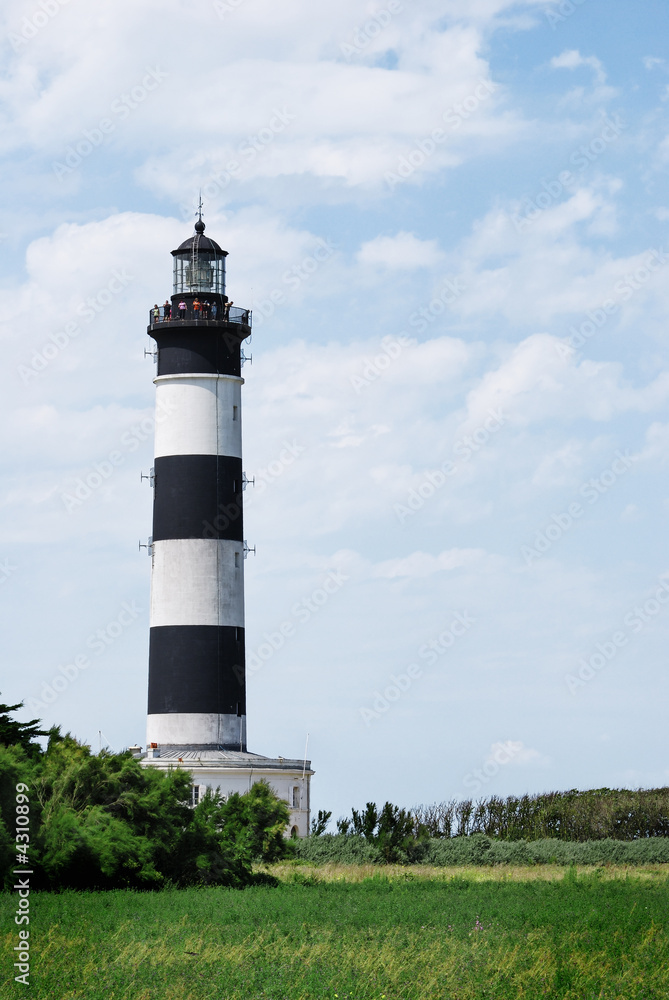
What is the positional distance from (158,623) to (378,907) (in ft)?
45.3

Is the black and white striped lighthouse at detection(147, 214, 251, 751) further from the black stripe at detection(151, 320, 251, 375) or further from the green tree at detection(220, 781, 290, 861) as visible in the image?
the green tree at detection(220, 781, 290, 861)

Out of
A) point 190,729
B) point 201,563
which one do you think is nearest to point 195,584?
point 201,563

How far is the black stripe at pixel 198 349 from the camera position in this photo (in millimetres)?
33562

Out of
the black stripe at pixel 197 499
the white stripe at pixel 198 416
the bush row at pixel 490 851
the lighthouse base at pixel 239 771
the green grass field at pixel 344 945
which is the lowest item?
the green grass field at pixel 344 945

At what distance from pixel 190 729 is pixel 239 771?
1640 mm

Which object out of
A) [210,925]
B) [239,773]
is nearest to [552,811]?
[239,773]

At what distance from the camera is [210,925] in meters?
17.4

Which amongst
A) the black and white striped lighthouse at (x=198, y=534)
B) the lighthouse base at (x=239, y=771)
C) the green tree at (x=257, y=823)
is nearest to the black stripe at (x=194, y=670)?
the black and white striped lighthouse at (x=198, y=534)

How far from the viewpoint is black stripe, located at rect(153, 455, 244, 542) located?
1280 inches

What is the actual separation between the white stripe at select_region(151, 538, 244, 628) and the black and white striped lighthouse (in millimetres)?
25

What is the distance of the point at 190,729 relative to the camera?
31766 mm

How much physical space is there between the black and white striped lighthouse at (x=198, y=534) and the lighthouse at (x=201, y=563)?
25 mm

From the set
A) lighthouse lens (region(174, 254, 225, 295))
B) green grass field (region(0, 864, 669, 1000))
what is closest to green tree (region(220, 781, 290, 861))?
green grass field (region(0, 864, 669, 1000))

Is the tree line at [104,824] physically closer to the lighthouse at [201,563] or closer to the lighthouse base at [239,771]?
the lighthouse base at [239,771]
